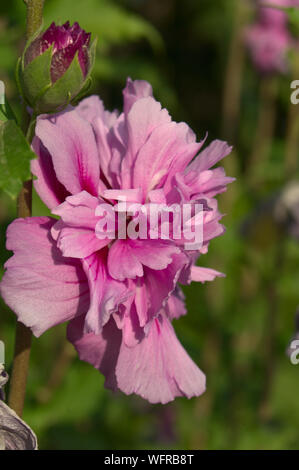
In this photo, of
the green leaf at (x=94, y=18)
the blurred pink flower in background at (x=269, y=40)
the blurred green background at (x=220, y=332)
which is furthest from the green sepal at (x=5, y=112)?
the blurred pink flower in background at (x=269, y=40)

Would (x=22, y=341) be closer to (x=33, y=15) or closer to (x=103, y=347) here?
(x=103, y=347)

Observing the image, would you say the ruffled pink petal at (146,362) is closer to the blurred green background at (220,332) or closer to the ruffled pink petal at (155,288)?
the ruffled pink petal at (155,288)

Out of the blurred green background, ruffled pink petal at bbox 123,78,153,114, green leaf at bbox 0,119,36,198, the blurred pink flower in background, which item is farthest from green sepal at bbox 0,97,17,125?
the blurred pink flower in background

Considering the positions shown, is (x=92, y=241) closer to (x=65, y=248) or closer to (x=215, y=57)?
(x=65, y=248)

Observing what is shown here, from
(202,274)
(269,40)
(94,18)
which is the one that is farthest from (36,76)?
(269,40)

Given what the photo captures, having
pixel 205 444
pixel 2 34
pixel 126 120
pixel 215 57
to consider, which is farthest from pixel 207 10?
pixel 126 120
